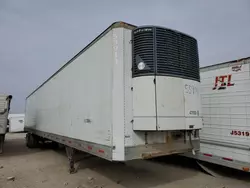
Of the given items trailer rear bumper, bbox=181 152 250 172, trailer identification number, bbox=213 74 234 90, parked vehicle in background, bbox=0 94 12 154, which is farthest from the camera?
parked vehicle in background, bbox=0 94 12 154

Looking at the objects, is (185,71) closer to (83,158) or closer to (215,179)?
(215,179)

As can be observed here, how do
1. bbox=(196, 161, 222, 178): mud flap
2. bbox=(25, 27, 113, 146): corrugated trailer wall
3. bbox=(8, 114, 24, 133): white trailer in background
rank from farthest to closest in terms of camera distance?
1. bbox=(8, 114, 24, 133): white trailer in background
2. bbox=(196, 161, 222, 178): mud flap
3. bbox=(25, 27, 113, 146): corrugated trailer wall

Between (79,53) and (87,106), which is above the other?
(79,53)

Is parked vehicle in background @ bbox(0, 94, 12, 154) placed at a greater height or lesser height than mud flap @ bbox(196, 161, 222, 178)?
greater

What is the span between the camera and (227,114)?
523 cm

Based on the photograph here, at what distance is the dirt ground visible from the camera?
5105 millimetres

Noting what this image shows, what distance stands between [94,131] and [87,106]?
0.69m

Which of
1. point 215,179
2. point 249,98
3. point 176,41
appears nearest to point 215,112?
point 249,98

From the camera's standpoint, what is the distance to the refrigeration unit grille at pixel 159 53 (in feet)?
12.6

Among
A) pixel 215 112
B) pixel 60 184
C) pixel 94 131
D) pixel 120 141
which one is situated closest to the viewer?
pixel 120 141

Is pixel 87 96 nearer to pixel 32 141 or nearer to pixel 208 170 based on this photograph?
pixel 208 170

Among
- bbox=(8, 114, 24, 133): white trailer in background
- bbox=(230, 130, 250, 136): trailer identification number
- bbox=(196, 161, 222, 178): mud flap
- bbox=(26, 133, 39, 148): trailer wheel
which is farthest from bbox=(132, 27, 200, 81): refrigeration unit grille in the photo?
bbox=(8, 114, 24, 133): white trailer in background

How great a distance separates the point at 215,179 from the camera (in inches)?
216

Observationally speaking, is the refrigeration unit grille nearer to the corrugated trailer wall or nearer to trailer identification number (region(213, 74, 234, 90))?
the corrugated trailer wall
